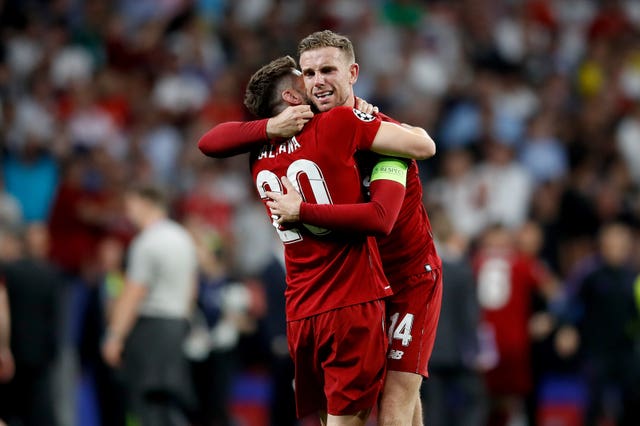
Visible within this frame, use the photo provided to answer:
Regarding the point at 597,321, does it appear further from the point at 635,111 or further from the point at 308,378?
the point at 308,378

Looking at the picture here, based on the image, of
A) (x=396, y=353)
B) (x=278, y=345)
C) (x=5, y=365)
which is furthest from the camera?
(x=278, y=345)

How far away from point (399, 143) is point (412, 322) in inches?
40.1

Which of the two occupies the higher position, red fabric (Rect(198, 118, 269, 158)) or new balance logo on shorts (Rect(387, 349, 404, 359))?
red fabric (Rect(198, 118, 269, 158))

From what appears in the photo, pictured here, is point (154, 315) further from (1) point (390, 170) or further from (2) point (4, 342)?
(1) point (390, 170)

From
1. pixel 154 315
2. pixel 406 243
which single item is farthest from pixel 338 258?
pixel 154 315

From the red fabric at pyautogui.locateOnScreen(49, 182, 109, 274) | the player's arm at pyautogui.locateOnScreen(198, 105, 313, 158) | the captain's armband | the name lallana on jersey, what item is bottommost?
the red fabric at pyautogui.locateOnScreen(49, 182, 109, 274)

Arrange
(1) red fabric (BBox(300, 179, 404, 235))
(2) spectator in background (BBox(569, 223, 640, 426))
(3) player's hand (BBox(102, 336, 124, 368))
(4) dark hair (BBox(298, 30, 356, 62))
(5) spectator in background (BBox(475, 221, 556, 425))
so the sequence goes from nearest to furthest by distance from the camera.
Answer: (1) red fabric (BBox(300, 179, 404, 235))
(4) dark hair (BBox(298, 30, 356, 62))
(3) player's hand (BBox(102, 336, 124, 368))
(2) spectator in background (BBox(569, 223, 640, 426))
(5) spectator in background (BBox(475, 221, 556, 425))

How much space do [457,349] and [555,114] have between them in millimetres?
5557

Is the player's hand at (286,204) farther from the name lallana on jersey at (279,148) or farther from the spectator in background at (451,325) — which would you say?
the spectator in background at (451,325)

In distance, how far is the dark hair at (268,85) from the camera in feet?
18.9

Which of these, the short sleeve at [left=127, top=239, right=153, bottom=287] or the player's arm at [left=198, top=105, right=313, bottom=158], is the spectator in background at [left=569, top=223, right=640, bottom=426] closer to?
the short sleeve at [left=127, top=239, right=153, bottom=287]

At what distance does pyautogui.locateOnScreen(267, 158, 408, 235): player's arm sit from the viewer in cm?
539

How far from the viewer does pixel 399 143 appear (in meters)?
5.49

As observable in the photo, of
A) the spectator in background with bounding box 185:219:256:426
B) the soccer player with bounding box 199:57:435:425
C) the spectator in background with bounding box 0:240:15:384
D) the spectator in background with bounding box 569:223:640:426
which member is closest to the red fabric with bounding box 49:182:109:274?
the spectator in background with bounding box 185:219:256:426
